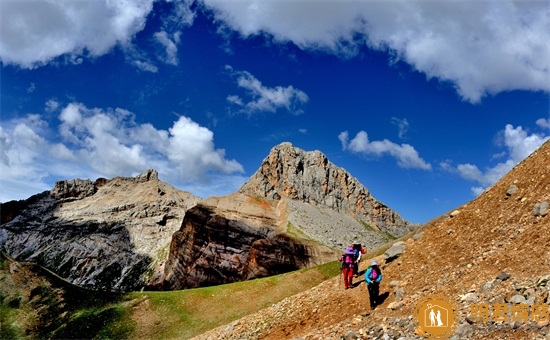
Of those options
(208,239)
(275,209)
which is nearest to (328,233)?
(275,209)

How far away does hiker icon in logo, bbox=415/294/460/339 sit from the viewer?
51.0 ft

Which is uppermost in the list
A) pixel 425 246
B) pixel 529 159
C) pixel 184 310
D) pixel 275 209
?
pixel 275 209

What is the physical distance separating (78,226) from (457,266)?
667ft

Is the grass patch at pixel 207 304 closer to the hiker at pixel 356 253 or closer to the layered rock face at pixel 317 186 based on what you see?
the hiker at pixel 356 253

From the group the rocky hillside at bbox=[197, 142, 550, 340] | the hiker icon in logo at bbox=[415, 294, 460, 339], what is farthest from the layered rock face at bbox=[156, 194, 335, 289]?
the hiker icon in logo at bbox=[415, 294, 460, 339]

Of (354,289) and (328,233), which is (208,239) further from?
(354,289)

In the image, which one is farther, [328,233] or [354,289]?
[328,233]

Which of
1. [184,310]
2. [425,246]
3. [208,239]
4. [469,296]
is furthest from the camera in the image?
[208,239]

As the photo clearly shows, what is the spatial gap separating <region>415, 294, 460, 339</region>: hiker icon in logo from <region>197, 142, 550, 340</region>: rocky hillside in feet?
0.92

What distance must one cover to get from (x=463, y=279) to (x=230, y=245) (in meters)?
84.2

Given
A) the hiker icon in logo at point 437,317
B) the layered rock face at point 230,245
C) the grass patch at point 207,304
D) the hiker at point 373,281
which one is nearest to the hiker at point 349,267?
the hiker at point 373,281

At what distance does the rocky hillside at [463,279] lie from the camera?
15570mm

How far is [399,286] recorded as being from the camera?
2241 cm

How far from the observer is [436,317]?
16.6 meters
